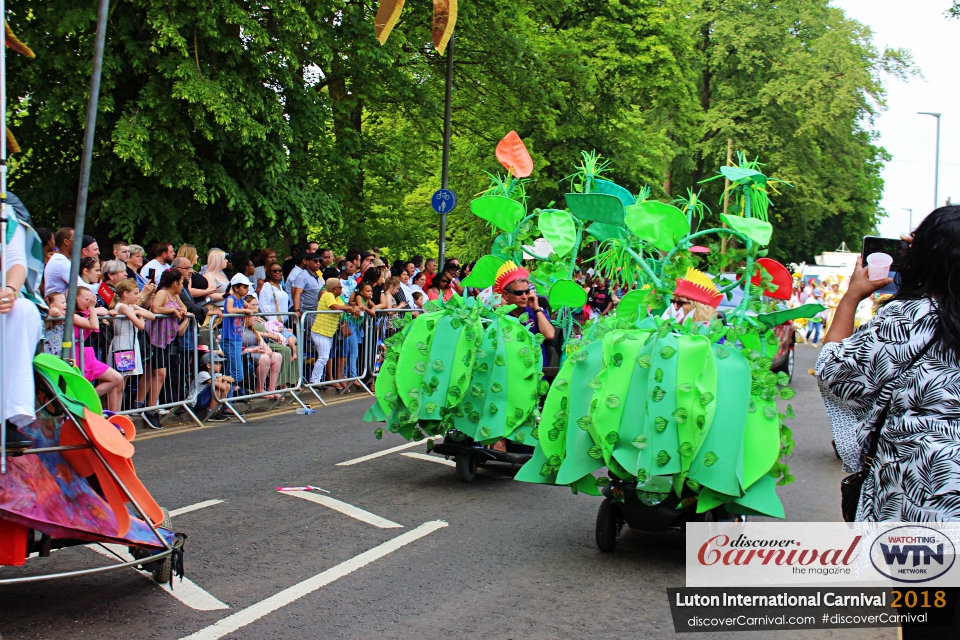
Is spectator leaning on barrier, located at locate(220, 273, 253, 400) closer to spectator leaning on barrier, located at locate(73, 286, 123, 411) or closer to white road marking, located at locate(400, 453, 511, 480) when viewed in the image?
spectator leaning on barrier, located at locate(73, 286, 123, 411)

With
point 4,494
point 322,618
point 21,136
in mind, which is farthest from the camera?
point 21,136

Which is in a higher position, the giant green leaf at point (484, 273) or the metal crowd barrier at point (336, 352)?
the giant green leaf at point (484, 273)

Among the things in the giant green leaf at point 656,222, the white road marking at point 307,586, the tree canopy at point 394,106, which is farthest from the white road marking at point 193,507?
the tree canopy at point 394,106

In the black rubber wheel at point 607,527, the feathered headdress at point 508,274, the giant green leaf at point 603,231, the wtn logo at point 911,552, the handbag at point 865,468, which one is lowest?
the black rubber wheel at point 607,527

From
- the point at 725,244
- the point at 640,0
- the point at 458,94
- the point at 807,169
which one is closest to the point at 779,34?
the point at 807,169

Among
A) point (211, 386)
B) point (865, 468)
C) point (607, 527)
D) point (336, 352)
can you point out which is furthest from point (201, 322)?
point (865, 468)

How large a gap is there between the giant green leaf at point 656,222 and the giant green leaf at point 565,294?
5.13 feet

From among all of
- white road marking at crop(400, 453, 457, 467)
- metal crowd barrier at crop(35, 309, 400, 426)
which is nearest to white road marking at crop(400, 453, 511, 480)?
white road marking at crop(400, 453, 457, 467)

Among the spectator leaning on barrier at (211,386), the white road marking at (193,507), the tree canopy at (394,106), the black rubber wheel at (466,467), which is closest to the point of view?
the white road marking at (193,507)

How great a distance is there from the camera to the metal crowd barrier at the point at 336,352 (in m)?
12.9

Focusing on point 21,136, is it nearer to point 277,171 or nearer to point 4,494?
point 277,171

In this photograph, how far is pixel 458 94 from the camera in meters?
25.2

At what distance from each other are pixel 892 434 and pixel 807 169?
39.6 meters

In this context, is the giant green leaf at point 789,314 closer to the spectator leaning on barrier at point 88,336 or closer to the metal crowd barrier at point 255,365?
the spectator leaning on barrier at point 88,336
